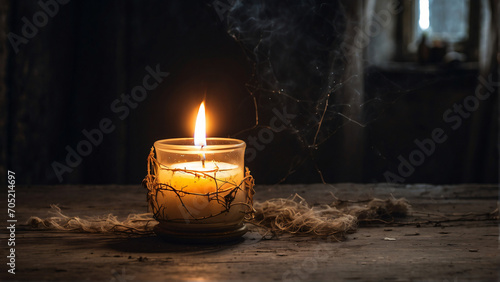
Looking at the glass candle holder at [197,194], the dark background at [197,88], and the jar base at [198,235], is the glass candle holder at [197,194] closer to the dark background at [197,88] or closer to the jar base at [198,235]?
the jar base at [198,235]

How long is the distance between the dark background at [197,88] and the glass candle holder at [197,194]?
309 millimetres

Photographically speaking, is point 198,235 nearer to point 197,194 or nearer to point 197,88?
point 197,194

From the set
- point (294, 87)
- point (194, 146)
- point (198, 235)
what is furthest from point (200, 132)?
point (294, 87)

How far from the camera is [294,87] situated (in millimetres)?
1374

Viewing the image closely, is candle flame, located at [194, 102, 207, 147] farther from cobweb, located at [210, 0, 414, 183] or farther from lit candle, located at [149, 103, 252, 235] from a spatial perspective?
cobweb, located at [210, 0, 414, 183]

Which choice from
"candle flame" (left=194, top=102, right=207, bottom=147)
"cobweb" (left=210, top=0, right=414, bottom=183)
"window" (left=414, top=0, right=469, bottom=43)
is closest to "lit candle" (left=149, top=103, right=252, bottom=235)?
"candle flame" (left=194, top=102, right=207, bottom=147)

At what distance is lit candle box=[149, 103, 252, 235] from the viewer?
804mm

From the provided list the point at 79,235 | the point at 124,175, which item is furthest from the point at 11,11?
the point at 79,235

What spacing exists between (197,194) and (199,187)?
0.04 feet

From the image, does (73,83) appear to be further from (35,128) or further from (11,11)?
(11,11)

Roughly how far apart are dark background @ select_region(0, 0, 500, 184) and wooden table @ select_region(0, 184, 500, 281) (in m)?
0.28

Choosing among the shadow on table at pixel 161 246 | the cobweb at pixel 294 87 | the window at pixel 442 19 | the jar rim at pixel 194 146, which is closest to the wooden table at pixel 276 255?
the shadow on table at pixel 161 246

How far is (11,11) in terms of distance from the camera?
1.67 meters

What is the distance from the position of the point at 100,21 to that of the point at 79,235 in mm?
1511
